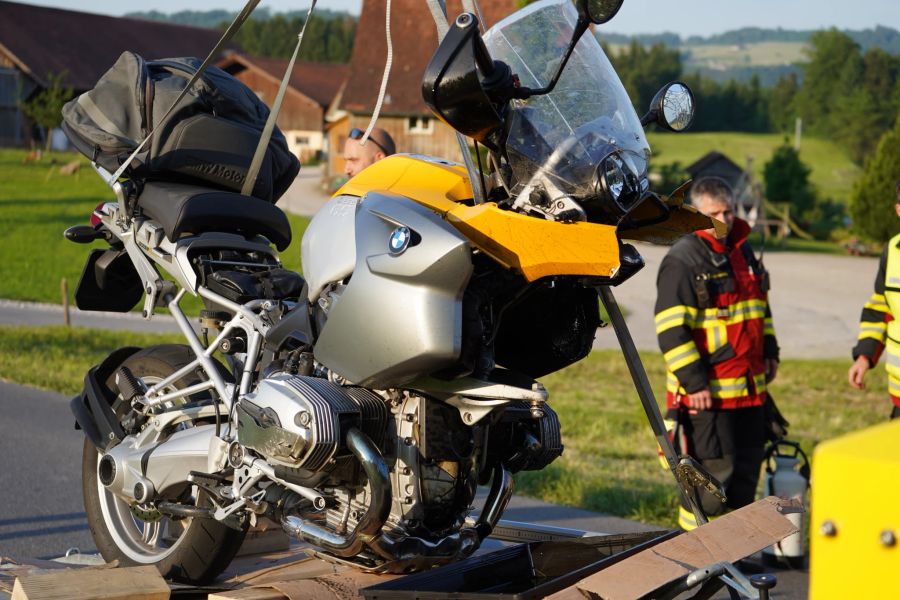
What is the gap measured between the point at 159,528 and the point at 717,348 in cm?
315

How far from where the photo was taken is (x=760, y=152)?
82.9 m

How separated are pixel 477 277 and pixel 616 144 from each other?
0.61m

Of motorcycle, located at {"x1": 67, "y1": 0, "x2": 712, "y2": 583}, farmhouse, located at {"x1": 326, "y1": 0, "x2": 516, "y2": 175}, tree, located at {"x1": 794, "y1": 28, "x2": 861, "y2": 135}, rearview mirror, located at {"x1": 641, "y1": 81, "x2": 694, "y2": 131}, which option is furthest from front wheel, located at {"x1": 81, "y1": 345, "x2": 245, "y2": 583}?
tree, located at {"x1": 794, "y1": 28, "x2": 861, "y2": 135}

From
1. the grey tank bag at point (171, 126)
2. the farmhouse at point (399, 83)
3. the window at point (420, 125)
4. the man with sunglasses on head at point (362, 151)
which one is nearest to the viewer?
the grey tank bag at point (171, 126)

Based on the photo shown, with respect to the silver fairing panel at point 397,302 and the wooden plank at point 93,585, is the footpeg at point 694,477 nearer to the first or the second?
the silver fairing panel at point 397,302

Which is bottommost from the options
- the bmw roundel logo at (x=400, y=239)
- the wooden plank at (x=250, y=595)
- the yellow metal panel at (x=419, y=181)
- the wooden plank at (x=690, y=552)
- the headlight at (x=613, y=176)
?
the wooden plank at (x=250, y=595)

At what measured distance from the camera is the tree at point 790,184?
51656 mm

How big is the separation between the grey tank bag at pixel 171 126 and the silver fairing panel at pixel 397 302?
1.47 metres

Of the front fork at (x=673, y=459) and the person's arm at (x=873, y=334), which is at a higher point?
the front fork at (x=673, y=459)

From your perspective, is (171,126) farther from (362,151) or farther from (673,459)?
(673,459)

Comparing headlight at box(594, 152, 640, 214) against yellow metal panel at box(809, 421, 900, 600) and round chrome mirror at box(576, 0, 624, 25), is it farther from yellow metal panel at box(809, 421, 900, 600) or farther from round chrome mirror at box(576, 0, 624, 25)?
yellow metal panel at box(809, 421, 900, 600)

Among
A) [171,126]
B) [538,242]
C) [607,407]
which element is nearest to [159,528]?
[171,126]

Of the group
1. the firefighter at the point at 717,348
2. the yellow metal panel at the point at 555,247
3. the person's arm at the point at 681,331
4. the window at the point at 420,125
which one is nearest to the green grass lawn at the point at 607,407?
the firefighter at the point at 717,348

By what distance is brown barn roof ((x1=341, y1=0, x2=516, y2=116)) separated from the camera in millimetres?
49750
